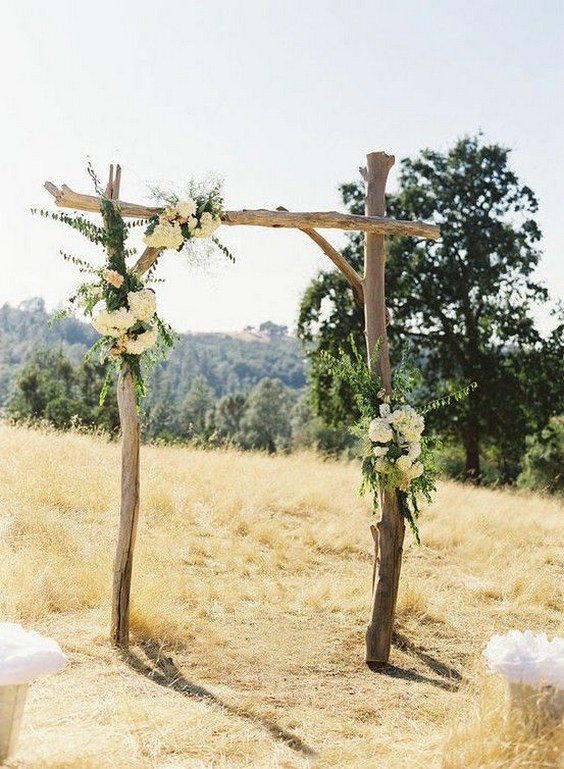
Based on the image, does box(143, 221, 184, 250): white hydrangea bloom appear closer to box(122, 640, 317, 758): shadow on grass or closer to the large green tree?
box(122, 640, 317, 758): shadow on grass

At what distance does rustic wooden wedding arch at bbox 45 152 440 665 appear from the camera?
589cm

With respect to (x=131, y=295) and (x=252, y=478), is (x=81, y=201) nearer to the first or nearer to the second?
(x=131, y=295)

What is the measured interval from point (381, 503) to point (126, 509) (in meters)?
1.92

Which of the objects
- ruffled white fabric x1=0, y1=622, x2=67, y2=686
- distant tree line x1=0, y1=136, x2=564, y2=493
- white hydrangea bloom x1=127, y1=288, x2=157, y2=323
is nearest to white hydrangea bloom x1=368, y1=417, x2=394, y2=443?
white hydrangea bloom x1=127, y1=288, x2=157, y2=323

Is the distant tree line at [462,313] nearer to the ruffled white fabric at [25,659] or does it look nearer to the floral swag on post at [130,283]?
the floral swag on post at [130,283]

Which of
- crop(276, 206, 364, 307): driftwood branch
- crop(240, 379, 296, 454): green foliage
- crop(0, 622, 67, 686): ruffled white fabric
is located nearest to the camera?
crop(0, 622, 67, 686): ruffled white fabric

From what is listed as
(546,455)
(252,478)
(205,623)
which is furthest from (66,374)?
(205,623)

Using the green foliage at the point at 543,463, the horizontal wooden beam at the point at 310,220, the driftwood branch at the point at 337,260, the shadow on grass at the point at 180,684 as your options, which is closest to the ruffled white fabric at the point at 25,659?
the shadow on grass at the point at 180,684

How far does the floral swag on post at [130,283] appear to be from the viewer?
18.7 feet

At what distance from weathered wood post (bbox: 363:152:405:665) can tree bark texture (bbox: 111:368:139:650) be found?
1.81m

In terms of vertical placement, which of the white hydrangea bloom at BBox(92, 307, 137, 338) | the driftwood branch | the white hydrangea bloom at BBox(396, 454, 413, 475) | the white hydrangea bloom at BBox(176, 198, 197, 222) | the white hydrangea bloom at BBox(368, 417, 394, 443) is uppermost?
the white hydrangea bloom at BBox(176, 198, 197, 222)

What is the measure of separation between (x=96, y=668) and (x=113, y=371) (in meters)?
2.14

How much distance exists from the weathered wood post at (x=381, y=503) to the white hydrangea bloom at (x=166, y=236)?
1.53 metres

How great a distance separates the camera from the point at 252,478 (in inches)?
453
